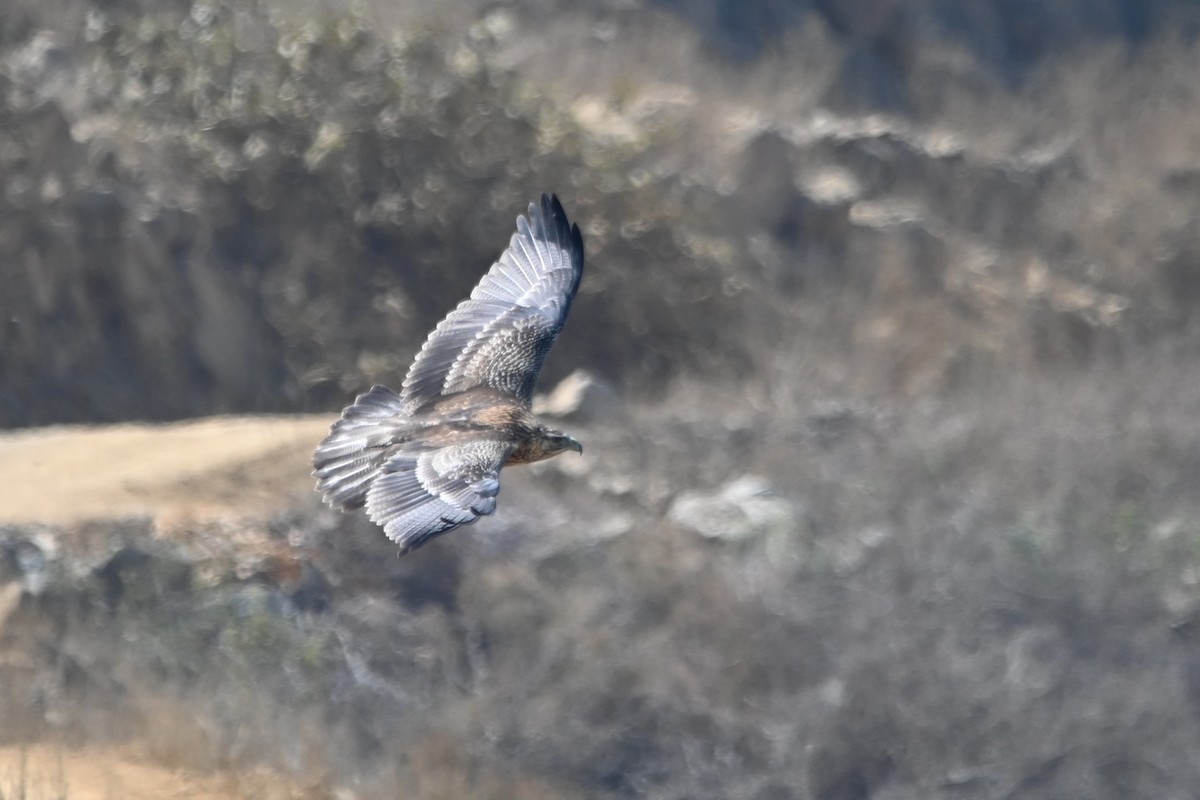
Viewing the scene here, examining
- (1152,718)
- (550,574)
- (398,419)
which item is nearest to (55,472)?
(550,574)

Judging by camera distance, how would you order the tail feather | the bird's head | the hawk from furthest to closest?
the bird's head
the tail feather
the hawk

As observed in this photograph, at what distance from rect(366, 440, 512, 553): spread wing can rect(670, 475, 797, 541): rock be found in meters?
6.24

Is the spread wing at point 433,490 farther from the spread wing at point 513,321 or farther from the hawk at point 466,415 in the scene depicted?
the spread wing at point 513,321

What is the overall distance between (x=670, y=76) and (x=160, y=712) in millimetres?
10907

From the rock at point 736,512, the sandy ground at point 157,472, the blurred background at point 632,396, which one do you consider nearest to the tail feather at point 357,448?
the blurred background at point 632,396

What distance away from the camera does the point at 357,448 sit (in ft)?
23.3

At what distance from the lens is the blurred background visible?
1147 centimetres

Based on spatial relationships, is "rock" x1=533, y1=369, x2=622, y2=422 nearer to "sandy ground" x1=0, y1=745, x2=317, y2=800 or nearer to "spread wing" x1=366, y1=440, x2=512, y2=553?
"sandy ground" x1=0, y1=745, x2=317, y2=800

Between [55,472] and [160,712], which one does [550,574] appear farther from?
[55,472]

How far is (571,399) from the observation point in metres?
14.3

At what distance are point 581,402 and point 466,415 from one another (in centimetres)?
681

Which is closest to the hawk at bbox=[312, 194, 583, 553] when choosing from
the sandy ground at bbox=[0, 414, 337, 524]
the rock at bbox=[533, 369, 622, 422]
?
the sandy ground at bbox=[0, 414, 337, 524]

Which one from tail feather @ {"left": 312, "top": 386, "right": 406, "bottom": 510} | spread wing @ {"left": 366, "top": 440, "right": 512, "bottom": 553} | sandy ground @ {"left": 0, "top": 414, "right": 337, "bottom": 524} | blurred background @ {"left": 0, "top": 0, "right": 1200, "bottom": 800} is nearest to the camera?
spread wing @ {"left": 366, "top": 440, "right": 512, "bottom": 553}

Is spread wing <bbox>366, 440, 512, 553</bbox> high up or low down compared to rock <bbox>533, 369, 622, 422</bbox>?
up
